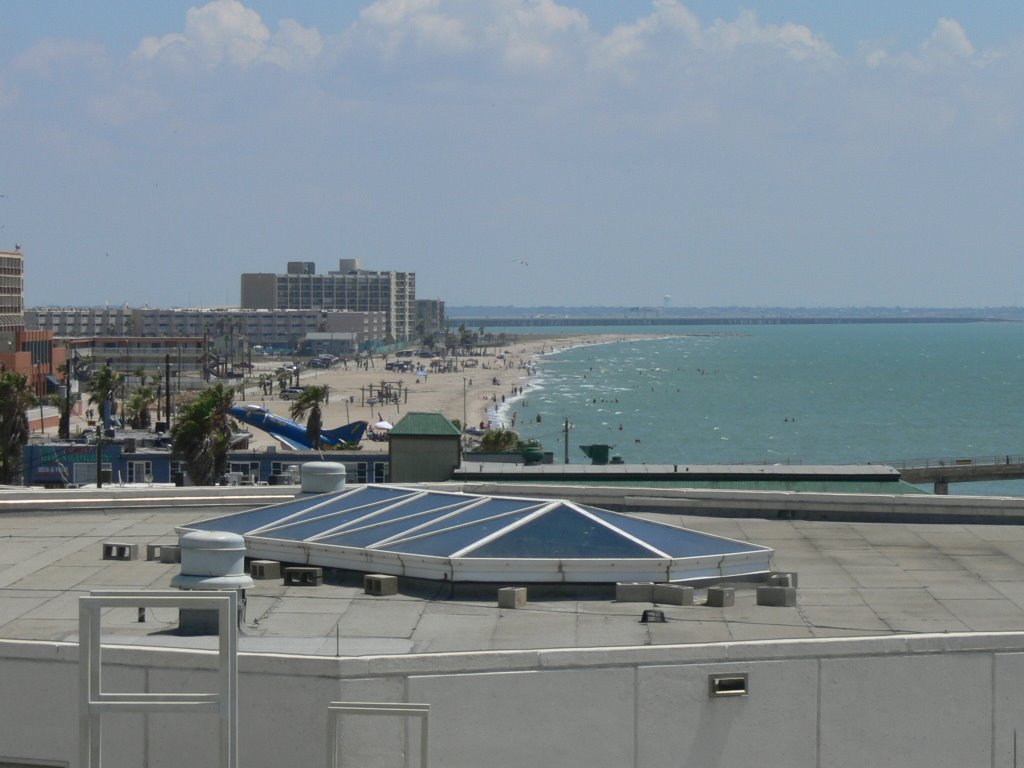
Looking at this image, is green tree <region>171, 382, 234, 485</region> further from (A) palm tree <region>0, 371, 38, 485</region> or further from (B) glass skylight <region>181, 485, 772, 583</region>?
(B) glass skylight <region>181, 485, 772, 583</region>

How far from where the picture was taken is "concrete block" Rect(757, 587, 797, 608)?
16.1 m

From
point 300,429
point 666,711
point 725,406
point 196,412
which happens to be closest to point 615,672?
point 666,711

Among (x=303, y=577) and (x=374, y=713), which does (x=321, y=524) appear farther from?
(x=374, y=713)

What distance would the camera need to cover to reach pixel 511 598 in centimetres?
1584

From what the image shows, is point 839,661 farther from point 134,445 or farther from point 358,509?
point 134,445

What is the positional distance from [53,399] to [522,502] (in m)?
102

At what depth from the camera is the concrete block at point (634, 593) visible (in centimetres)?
1620

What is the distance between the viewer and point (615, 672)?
13047mm

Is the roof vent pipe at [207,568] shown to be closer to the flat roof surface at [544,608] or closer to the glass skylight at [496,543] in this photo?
the flat roof surface at [544,608]

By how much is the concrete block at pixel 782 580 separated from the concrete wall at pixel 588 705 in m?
3.45

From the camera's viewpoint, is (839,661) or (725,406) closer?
(839,661)

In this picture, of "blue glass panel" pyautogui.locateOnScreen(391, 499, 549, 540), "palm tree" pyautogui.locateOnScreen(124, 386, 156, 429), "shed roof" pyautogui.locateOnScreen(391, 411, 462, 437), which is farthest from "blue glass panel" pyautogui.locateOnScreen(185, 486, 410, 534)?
"palm tree" pyautogui.locateOnScreen(124, 386, 156, 429)

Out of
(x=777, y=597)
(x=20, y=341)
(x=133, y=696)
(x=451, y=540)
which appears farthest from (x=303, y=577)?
(x=20, y=341)

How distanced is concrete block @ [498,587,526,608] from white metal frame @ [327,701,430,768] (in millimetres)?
3660
